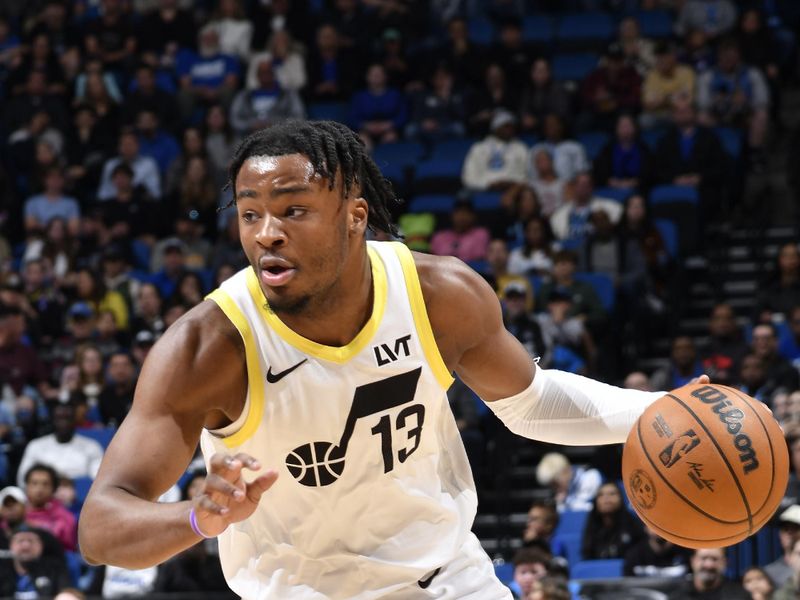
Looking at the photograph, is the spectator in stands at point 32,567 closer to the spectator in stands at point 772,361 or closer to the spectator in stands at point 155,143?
the spectator in stands at point 772,361

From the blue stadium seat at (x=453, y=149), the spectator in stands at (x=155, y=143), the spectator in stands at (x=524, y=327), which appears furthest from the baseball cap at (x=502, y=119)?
the spectator in stands at (x=155, y=143)

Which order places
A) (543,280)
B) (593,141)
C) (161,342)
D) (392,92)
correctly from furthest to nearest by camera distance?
1. (392,92)
2. (593,141)
3. (543,280)
4. (161,342)

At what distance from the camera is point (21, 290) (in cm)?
Answer: 1323

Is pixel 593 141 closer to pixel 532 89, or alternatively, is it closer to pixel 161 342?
pixel 532 89

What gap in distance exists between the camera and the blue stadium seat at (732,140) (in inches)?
514

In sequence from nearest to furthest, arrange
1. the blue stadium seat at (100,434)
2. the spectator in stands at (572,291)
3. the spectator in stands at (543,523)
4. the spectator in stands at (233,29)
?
the spectator in stands at (543,523) < the blue stadium seat at (100,434) < the spectator in stands at (572,291) < the spectator in stands at (233,29)

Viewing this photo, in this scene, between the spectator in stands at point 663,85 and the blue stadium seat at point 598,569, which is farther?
the spectator in stands at point 663,85

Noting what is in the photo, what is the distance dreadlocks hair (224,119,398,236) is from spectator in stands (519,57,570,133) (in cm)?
1010

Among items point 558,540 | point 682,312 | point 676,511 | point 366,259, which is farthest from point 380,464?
point 682,312

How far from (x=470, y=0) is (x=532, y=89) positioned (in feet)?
6.42

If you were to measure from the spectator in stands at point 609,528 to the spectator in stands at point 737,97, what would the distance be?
5.33 meters

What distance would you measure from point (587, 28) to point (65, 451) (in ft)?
23.7

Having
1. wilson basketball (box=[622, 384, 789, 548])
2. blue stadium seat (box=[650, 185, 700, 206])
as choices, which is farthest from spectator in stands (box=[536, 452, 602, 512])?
wilson basketball (box=[622, 384, 789, 548])

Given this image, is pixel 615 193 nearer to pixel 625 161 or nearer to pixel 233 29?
pixel 625 161
